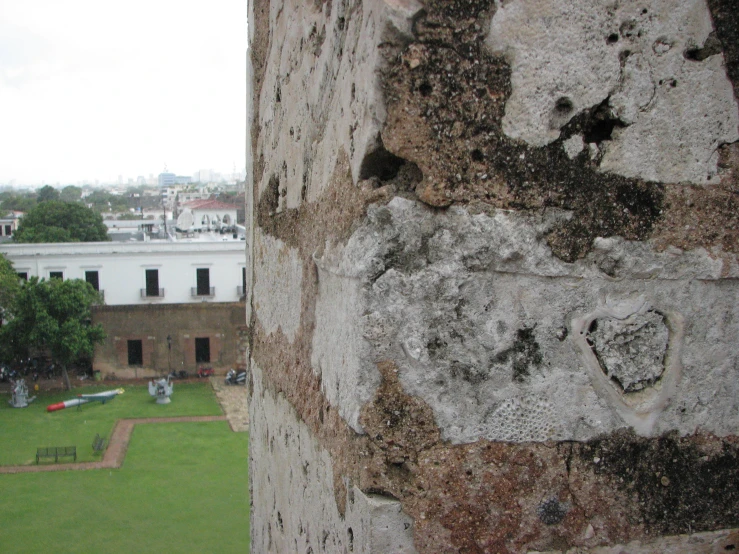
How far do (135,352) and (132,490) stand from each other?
898 cm

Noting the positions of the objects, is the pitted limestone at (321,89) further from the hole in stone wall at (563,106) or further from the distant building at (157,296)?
the distant building at (157,296)

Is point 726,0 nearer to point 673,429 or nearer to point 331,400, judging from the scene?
point 673,429

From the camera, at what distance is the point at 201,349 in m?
24.7

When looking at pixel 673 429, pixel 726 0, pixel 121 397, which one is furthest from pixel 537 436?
pixel 121 397

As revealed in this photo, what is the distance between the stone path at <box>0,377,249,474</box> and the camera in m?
16.9

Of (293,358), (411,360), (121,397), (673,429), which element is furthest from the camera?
(121,397)

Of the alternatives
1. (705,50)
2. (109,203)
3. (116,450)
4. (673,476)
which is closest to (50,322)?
(116,450)

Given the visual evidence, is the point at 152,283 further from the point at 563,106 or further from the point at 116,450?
the point at 563,106

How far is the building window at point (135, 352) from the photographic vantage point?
79.2 ft

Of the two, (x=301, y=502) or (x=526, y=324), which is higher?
(x=526, y=324)

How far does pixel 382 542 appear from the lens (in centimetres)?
137

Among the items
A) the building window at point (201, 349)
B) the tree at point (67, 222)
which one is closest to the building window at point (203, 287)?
the building window at point (201, 349)

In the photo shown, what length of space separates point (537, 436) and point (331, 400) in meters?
0.40

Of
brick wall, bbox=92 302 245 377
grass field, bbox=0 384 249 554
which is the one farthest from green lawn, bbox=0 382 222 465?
brick wall, bbox=92 302 245 377
